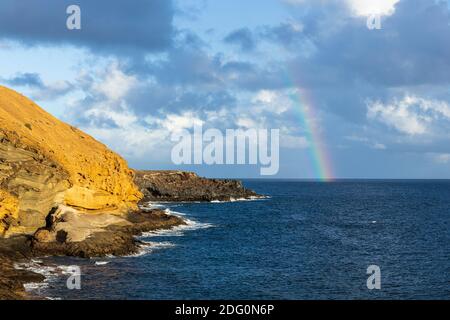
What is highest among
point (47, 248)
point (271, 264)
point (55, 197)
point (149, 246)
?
point (55, 197)

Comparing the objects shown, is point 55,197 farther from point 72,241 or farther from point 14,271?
point 14,271

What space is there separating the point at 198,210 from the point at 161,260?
70.2 m

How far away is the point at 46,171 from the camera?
63.1 meters

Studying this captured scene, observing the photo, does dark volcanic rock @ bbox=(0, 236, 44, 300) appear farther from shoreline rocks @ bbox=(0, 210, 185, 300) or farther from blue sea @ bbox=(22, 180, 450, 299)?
blue sea @ bbox=(22, 180, 450, 299)

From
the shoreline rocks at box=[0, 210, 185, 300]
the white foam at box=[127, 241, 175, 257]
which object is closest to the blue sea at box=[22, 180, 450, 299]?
the white foam at box=[127, 241, 175, 257]

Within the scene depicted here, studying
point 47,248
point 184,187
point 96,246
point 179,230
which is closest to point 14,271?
point 47,248

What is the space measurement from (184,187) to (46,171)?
11070cm

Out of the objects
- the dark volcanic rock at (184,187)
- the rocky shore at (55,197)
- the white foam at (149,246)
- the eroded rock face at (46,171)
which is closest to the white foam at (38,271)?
the rocky shore at (55,197)

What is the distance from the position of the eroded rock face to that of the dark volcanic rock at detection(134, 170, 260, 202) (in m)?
67.1

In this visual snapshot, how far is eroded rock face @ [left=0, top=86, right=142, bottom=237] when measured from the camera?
2366 inches

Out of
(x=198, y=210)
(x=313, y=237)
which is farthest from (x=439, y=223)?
(x=198, y=210)
